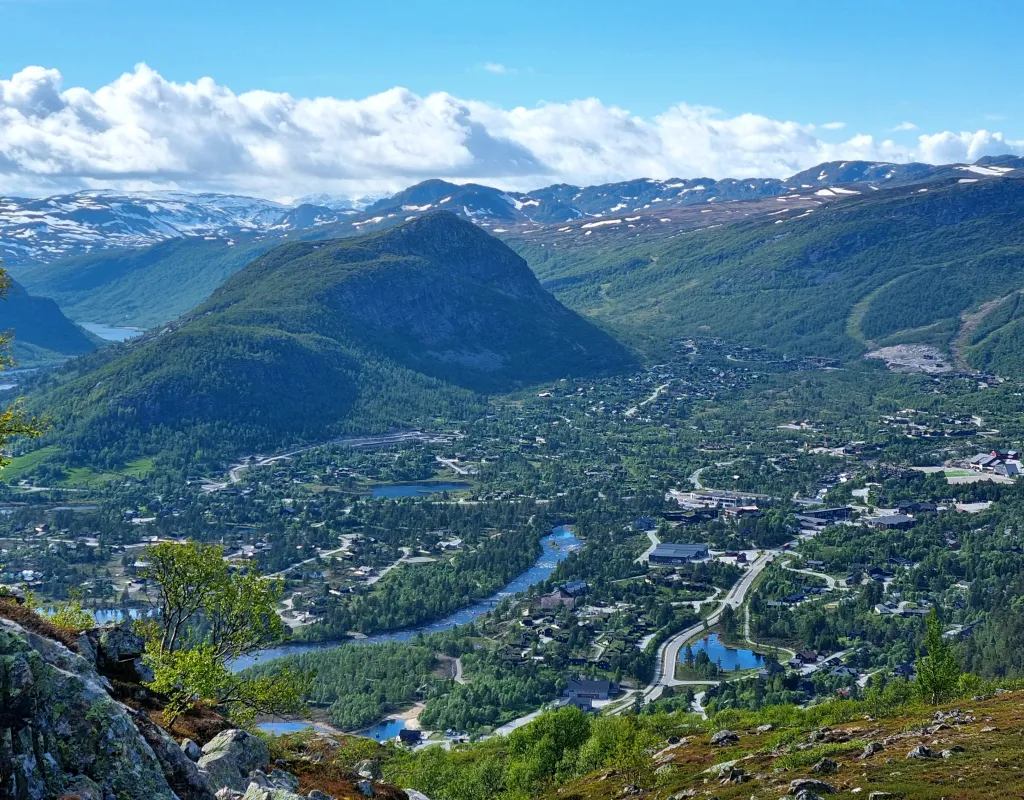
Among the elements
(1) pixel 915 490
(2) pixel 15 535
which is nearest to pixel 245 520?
(2) pixel 15 535

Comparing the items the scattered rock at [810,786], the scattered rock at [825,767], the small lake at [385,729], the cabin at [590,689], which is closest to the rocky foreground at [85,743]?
the scattered rock at [810,786]

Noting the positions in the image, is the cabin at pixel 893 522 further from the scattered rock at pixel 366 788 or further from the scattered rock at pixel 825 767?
the scattered rock at pixel 366 788

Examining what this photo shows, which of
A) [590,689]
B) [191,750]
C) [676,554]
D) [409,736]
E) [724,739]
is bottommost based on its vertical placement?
[676,554]

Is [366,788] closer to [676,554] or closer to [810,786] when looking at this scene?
[810,786]

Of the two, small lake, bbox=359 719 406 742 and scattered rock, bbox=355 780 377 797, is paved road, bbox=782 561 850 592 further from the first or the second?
scattered rock, bbox=355 780 377 797

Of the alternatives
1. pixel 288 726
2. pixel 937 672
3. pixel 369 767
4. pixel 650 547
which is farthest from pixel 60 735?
pixel 650 547

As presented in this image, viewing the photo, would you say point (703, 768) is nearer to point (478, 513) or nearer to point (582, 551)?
point (582, 551)
